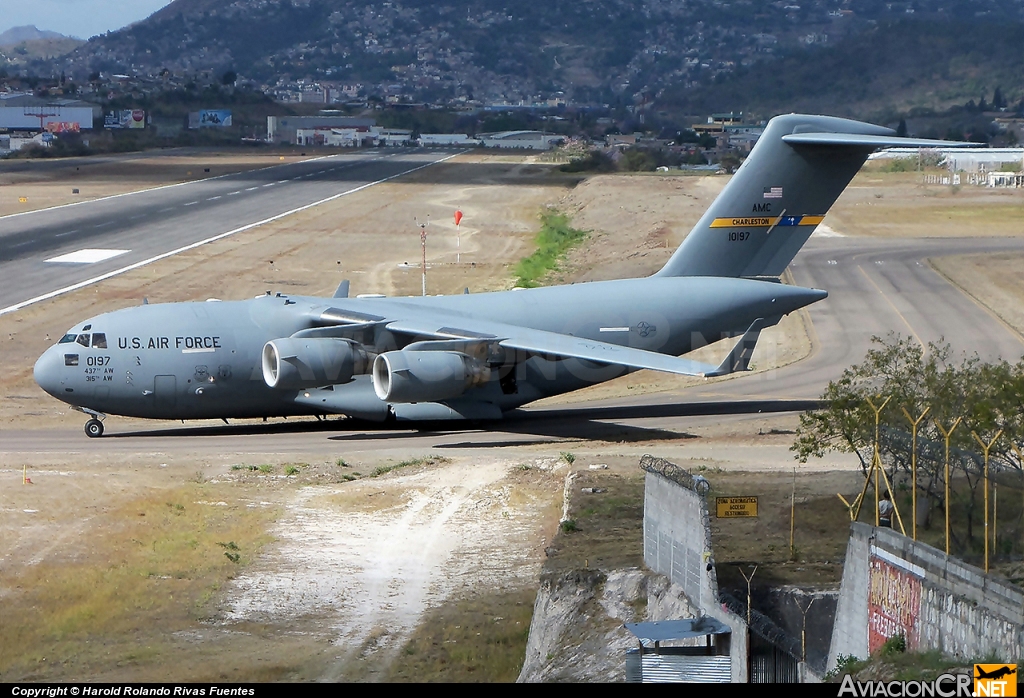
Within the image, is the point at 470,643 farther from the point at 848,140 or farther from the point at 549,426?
the point at 848,140

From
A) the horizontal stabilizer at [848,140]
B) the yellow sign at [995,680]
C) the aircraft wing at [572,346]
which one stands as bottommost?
the yellow sign at [995,680]

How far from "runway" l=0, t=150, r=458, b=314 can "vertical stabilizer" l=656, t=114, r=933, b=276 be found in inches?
1139

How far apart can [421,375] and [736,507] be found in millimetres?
9724

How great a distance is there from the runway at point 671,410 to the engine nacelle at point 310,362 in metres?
1.59

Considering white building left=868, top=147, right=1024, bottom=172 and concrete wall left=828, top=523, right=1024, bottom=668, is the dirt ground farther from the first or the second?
white building left=868, top=147, right=1024, bottom=172

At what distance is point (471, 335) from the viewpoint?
1228 inches

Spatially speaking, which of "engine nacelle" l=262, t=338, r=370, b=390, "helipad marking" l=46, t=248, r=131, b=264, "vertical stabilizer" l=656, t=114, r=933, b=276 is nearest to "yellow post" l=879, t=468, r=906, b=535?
"engine nacelle" l=262, t=338, r=370, b=390

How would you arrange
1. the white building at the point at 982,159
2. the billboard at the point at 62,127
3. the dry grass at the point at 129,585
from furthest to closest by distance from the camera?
the billboard at the point at 62,127 → the white building at the point at 982,159 → the dry grass at the point at 129,585

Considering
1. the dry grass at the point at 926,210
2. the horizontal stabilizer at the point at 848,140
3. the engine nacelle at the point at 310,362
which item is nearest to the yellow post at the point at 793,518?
the engine nacelle at the point at 310,362

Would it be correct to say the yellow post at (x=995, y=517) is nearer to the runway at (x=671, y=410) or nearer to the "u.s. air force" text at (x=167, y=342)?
the runway at (x=671, y=410)

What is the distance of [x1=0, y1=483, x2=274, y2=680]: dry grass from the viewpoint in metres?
19.6

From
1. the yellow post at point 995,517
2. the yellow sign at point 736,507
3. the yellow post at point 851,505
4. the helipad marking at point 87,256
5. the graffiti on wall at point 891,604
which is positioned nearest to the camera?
the yellow post at point 995,517

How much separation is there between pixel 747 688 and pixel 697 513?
421 centimetres

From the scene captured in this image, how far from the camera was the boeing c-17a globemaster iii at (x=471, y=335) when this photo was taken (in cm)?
3100
